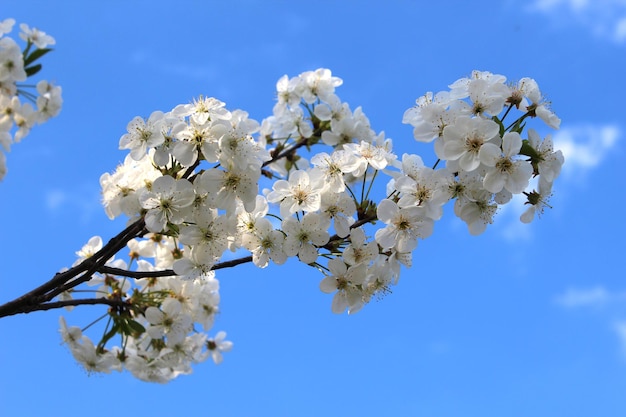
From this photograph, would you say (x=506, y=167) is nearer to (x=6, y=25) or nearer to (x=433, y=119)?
(x=433, y=119)

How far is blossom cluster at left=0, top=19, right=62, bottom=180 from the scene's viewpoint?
11.9ft

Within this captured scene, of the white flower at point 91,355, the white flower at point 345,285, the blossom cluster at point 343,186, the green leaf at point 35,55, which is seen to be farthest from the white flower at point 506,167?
the white flower at point 91,355

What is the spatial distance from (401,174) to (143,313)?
2.17 m

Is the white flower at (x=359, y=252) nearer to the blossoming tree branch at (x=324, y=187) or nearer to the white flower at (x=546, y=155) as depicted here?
the blossoming tree branch at (x=324, y=187)

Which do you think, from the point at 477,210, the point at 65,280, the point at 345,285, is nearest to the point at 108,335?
the point at 65,280

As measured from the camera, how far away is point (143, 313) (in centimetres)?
459

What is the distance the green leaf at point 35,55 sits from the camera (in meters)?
3.74

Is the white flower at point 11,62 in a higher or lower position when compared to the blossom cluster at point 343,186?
higher

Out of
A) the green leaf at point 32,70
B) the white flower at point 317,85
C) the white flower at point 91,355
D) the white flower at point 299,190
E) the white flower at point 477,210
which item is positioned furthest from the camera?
the white flower at point 317,85

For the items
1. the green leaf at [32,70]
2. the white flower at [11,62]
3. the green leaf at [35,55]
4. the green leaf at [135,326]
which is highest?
the green leaf at [35,55]

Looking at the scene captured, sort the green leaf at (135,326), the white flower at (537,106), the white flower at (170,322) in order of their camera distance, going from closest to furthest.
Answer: the white flower at (537,106), the green leaf at (135,326), the white flower at (170,322)

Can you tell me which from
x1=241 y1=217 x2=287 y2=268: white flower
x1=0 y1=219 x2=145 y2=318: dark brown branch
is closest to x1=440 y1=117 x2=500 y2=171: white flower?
x1=241 y1=217 x2=287 y2=268: white flower

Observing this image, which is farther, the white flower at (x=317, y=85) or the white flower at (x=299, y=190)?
the white flower at (x=317, y=85)

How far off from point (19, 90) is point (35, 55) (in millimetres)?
328
